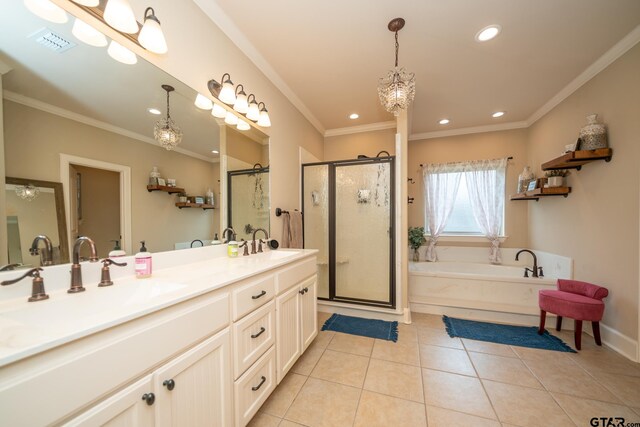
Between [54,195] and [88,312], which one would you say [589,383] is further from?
[54,195]

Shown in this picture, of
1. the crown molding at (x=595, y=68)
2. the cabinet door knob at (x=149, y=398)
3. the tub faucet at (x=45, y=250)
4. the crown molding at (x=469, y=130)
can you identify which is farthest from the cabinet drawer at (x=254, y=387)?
the crown molding at (x=469, y=130)

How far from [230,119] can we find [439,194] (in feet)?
11.0

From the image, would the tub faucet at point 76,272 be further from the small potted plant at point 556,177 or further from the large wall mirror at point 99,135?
the small potted plant at point 556,177

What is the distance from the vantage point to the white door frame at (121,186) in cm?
98

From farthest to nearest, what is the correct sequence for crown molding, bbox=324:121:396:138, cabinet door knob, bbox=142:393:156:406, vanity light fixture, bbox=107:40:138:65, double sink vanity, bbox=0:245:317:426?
crown molding, bbox=324:121:396:138 → vanity light fixture, bbox=107:40:138:65 → cabinet door knob, bbox=142:393:156:406 → double sink vanity, bbox=0:245:317:426

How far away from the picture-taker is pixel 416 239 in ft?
12.4

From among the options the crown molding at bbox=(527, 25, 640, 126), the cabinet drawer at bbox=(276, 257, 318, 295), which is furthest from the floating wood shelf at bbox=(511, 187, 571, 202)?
the cabinet drawer at bbox=(276, 257, 318, 295)

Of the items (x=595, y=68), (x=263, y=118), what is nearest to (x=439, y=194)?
(x=595, y=68)

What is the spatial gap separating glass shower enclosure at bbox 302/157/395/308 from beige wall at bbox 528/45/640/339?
6.22ft

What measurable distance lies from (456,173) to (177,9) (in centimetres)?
392

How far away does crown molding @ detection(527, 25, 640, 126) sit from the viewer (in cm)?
187

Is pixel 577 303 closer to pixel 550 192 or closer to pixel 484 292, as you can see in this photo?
pixel 484 292

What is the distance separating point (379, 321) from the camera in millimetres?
2680

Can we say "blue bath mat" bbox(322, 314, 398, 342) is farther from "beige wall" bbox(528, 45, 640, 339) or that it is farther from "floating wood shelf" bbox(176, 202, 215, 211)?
"beige wall" bbox(528, 45, 640, 339)
